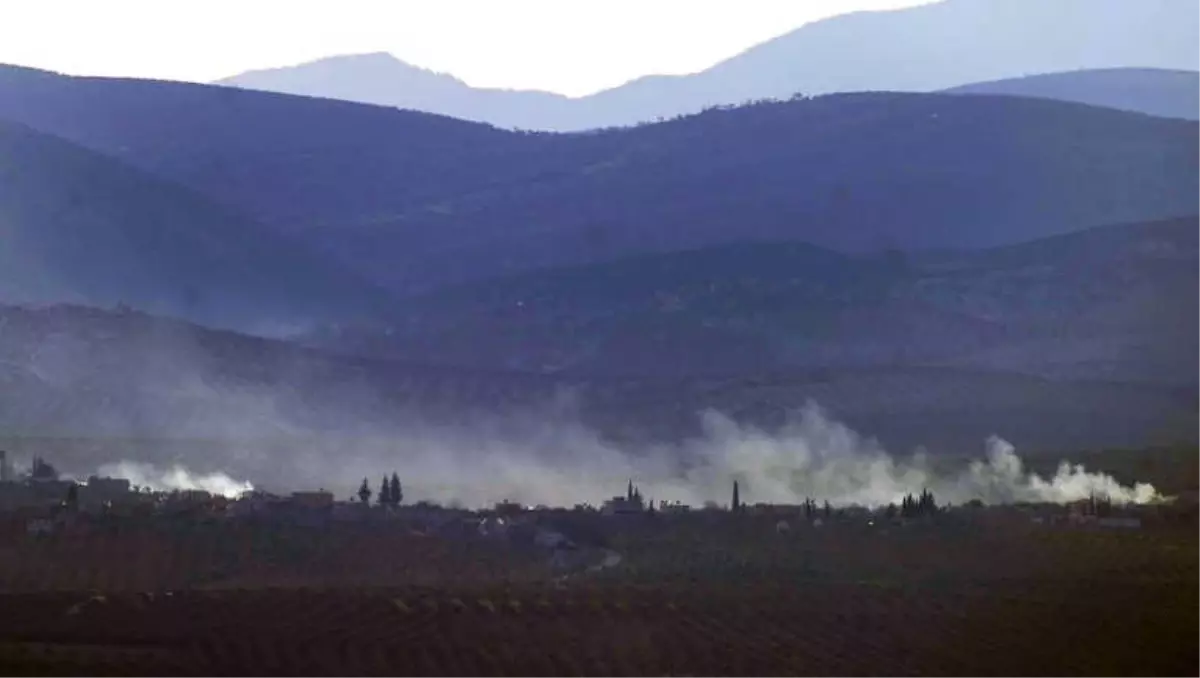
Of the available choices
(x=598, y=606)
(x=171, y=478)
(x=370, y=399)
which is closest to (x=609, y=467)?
(x=370, y=399)

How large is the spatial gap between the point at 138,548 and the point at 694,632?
12.8 metres

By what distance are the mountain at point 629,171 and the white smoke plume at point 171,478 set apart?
5396 centimetres

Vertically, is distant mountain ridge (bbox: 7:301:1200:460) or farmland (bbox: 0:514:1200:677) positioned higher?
distant mountain ridge (bbox: 7:301:1200:460)

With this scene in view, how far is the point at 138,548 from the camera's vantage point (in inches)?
1447

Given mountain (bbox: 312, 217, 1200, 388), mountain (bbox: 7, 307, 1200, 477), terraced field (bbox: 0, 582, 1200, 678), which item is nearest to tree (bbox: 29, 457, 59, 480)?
mountain (bbox: 7, 307, 1200, 477)

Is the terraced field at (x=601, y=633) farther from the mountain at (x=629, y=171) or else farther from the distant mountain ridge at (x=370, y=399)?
the mountain at (x=629, y=171)

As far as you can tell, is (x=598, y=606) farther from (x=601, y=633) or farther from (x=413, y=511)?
(x=413, y=511)

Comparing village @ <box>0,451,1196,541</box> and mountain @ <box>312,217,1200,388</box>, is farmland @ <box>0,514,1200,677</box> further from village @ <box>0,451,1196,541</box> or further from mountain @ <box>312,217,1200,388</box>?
mountain @ <box>312,217,1200,388</box>

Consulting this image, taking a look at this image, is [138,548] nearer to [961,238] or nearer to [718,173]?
[961,238]

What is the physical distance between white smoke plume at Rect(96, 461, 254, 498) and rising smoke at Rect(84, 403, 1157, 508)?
8cm

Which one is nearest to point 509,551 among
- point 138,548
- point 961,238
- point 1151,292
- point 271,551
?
point 271,551

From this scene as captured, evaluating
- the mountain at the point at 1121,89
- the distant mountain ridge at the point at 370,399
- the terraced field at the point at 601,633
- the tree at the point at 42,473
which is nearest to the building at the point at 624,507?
the terraced field at the point at 601,633

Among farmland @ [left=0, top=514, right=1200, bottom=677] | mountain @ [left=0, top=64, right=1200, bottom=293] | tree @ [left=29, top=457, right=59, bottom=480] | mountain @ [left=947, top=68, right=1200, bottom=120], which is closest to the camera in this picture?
farmland @ [left=0, top=514, right=1200, bottom=677]

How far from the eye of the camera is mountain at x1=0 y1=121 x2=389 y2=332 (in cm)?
10575
